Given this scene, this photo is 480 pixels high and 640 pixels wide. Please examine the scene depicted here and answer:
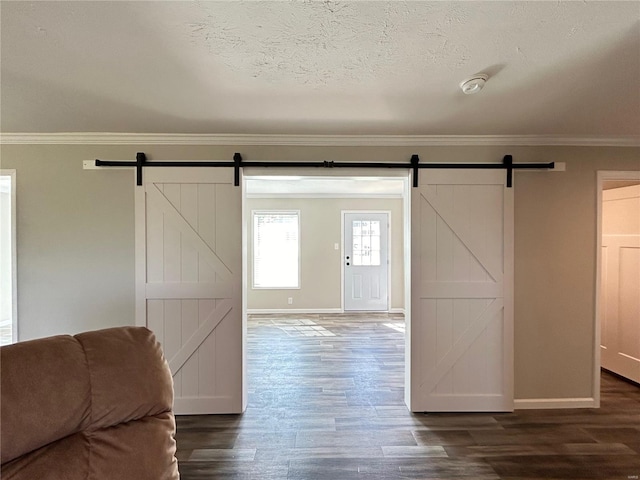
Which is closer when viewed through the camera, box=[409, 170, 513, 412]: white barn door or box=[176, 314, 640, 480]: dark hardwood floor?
box=[176, 314, 640, 480]: dark hardwood floor

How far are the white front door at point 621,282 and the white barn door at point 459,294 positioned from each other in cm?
163

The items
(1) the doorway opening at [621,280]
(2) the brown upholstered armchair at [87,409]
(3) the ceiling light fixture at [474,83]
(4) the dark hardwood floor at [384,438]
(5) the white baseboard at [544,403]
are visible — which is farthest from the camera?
(1) the doorway opening at [621,280]

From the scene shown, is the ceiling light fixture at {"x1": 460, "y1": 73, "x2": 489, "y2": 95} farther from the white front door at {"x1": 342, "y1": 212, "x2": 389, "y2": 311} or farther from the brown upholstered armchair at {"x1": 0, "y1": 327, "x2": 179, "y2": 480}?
the white front door at {"x1": 342, "y1": 212, "x2": 389, "y2": 311}

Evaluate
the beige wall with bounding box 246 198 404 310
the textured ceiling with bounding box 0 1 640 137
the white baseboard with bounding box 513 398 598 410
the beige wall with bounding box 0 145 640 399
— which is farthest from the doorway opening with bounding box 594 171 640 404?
the beige wall with bounding box 246 198 404 310

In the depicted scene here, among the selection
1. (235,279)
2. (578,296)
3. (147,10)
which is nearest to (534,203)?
(578,296)

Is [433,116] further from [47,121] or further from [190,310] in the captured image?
[47,121]

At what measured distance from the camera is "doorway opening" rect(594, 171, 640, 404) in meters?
3.13

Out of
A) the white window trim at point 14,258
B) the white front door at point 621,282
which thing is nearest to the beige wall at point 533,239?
the white window trim at point 14,258

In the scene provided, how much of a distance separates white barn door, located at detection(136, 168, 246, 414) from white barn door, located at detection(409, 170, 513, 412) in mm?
1531

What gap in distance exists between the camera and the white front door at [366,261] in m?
6.34

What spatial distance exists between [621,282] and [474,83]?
3116 mm

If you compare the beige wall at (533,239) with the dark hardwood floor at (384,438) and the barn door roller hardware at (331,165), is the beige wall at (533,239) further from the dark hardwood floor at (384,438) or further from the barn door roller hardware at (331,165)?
the dark hardwood floor at (384,438)

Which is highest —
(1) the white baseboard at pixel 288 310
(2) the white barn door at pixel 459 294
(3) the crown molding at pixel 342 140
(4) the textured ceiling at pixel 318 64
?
(4) the textured ceiling at pixel 318 64

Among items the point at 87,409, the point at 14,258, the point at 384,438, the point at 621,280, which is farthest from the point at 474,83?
the point at 14,258
